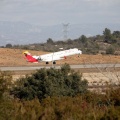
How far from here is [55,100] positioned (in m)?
23.6

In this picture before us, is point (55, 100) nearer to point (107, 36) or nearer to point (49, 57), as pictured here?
point (49, 57)

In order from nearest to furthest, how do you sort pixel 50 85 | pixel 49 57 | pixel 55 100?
pixel 55 100 < pixel 50 85 < pixel 49 57

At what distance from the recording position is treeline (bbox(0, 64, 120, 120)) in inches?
675

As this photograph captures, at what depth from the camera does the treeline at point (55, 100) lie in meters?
17.2

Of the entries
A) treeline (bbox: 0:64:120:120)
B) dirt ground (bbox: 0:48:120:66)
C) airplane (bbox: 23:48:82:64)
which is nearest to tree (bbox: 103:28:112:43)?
dirt ground (bbox: 0:48:120:66)

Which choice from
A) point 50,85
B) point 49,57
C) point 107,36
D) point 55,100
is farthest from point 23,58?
point 55,100

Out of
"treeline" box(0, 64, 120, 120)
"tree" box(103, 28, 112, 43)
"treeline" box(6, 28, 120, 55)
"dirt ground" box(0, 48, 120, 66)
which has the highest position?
"tree" box(103, 28, 112, 43)

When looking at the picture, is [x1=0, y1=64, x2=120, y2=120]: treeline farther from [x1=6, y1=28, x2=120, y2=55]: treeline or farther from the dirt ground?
[x1=6, y1=28, x2=120, y2=55]: treeline

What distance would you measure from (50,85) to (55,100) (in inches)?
255

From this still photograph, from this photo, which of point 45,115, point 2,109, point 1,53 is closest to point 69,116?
point 45,115

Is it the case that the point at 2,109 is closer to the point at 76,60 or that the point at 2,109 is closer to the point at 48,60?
the point at 48,60

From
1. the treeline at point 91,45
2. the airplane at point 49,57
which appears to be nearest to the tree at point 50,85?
the airplane at point 49,57

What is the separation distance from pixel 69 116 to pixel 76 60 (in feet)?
231

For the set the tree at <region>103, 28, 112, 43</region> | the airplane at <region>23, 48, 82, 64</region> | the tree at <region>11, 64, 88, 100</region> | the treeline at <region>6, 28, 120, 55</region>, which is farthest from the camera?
the tree at <region>103, 28, 112, 43</region>
